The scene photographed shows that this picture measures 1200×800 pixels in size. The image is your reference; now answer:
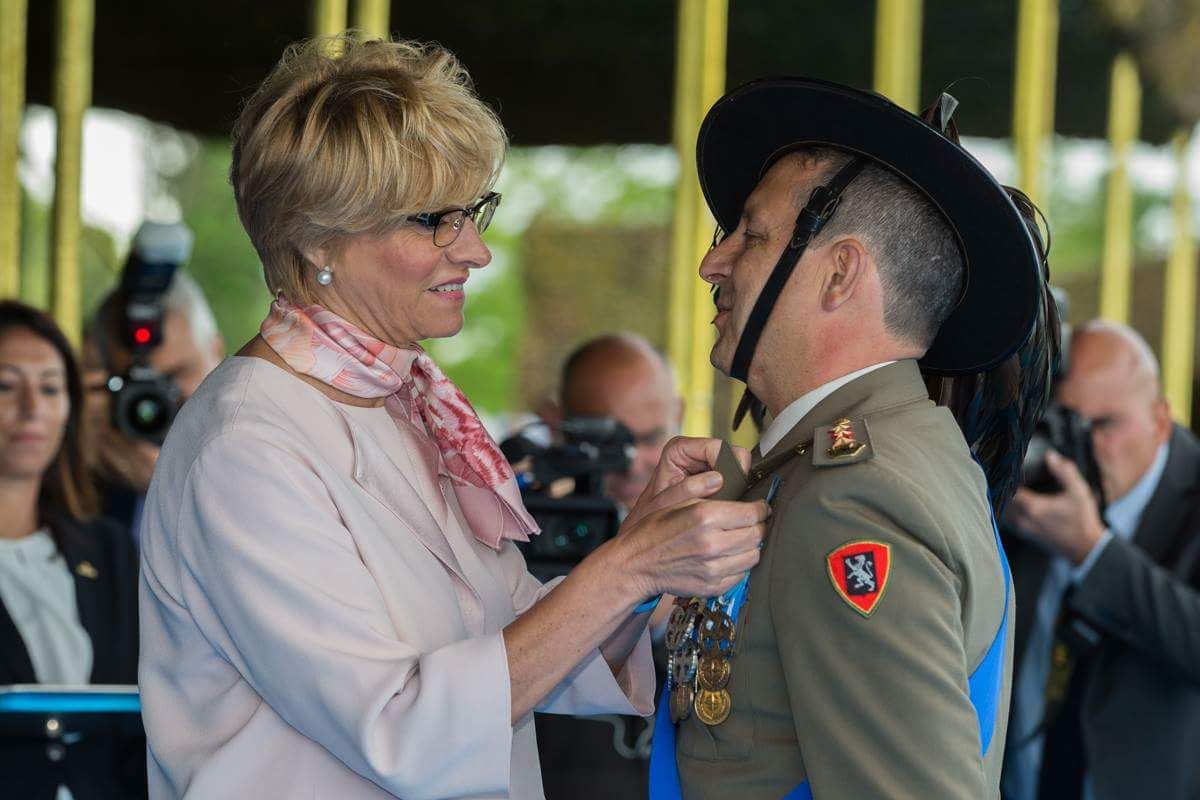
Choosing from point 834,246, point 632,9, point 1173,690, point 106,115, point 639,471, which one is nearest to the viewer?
point 834,246

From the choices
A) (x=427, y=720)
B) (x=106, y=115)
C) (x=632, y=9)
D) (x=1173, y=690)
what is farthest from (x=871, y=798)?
(x=632, y=9)

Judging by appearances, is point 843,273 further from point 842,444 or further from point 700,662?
point 700,662

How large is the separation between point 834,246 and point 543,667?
61cm

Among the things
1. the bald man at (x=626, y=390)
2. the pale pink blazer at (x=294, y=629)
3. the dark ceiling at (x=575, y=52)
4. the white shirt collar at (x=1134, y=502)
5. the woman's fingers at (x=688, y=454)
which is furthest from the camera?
the dark ceiling at (x=575, y=52)

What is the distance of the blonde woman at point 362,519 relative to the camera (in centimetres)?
161

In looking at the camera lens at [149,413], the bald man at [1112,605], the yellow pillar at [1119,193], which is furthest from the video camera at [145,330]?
the yellow pillar at [1119,193]

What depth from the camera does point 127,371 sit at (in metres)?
3.53

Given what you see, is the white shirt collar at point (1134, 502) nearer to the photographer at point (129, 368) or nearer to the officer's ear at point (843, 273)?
the officer's ear at point (843, 273)

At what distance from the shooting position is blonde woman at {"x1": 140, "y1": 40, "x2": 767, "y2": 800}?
5.29 feet

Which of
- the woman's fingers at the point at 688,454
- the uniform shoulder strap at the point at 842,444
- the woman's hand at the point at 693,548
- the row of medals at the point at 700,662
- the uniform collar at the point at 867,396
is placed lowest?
the row of medals at the point at 700,662

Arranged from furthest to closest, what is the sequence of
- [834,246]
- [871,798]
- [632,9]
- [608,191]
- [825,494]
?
[608,191] → [632,9] → [834,246] → [825,494] → [871,798]

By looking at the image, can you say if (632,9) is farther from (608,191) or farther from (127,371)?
(127,371)

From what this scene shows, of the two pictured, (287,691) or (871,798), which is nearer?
(871,798)

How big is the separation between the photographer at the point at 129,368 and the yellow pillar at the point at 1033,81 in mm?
4142
